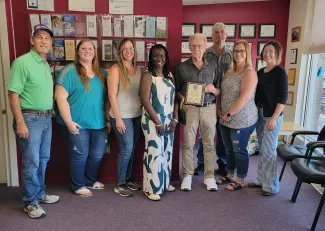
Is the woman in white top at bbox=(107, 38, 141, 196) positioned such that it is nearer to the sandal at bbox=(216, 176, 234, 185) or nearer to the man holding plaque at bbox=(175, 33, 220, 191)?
the man holding plaque at bbox=(175, 33, 220, 191)

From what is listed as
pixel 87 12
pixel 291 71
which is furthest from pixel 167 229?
pixel 291 71

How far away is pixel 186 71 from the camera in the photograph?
2.74 m

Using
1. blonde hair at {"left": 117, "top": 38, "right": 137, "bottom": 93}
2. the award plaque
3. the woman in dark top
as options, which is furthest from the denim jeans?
blonde hair at {"left": 117, "top": 38, "right": 137, "bottom": 93}

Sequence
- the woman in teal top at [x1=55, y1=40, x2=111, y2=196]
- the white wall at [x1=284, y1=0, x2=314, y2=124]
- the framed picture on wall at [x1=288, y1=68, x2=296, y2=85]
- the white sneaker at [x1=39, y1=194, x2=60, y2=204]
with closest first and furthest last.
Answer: the woman in teal top at [x1=55, y1=40, x2=111, y2=196] < the white sneaker at [x1=39, y1=194, x2=60, y2=204] < the white wall at [x1=284, y1=0, x2=314, y2=124] < the framed picture on wall at [x1=288, y1=68, x2=296, y2=85]

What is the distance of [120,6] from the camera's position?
108 inches

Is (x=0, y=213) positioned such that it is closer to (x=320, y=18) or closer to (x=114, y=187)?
(x=114, y=187)

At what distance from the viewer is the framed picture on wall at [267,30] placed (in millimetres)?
4309

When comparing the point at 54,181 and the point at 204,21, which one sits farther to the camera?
the point at 204,21

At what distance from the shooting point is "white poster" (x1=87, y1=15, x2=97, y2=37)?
9.00 feet

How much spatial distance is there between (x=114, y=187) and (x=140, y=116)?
0.83 m

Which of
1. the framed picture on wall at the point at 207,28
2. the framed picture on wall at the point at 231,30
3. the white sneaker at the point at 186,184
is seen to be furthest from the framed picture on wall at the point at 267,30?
the white sneaker at the point at 186,184

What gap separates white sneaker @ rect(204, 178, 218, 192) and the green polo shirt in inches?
67.3

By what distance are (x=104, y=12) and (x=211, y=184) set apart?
2025mm

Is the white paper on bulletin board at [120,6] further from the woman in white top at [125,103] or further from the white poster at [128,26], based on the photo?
the woman in white top at [125,103]
